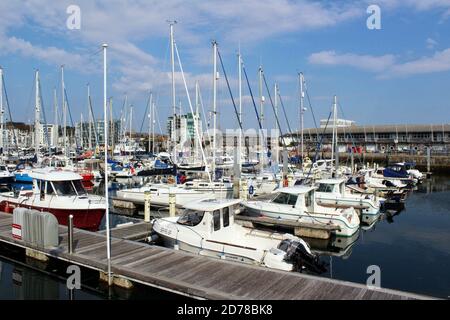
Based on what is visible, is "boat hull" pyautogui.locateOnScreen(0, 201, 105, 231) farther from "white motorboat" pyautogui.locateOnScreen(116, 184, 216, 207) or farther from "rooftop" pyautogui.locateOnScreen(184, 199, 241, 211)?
"rooftop" pyautogui.locateOnScreen(184, 199, 241, 211)

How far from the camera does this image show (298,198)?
65.8 feet

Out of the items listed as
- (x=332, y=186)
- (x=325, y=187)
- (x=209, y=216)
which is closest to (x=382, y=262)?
(x=209, y=216)

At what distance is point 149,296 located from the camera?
11.0m

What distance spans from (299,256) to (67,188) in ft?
41.3

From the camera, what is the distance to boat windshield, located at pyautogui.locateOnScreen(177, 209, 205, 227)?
45.8ft

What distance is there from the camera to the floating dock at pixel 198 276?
362 inches

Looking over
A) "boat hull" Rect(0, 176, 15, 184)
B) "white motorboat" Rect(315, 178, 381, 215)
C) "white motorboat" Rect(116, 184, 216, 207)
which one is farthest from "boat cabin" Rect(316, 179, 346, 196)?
"boat hull" Rect(0, 176, 15, 184)

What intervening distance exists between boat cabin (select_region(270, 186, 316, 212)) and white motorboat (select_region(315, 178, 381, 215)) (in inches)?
117

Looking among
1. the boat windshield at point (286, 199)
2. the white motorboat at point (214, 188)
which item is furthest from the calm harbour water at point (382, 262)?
the white motorboat at point (214, 188)

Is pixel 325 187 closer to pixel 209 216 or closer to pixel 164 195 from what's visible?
pixel 164 195

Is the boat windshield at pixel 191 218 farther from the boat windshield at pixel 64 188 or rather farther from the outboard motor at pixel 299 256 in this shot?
the boat windshield at pixel 64 188
